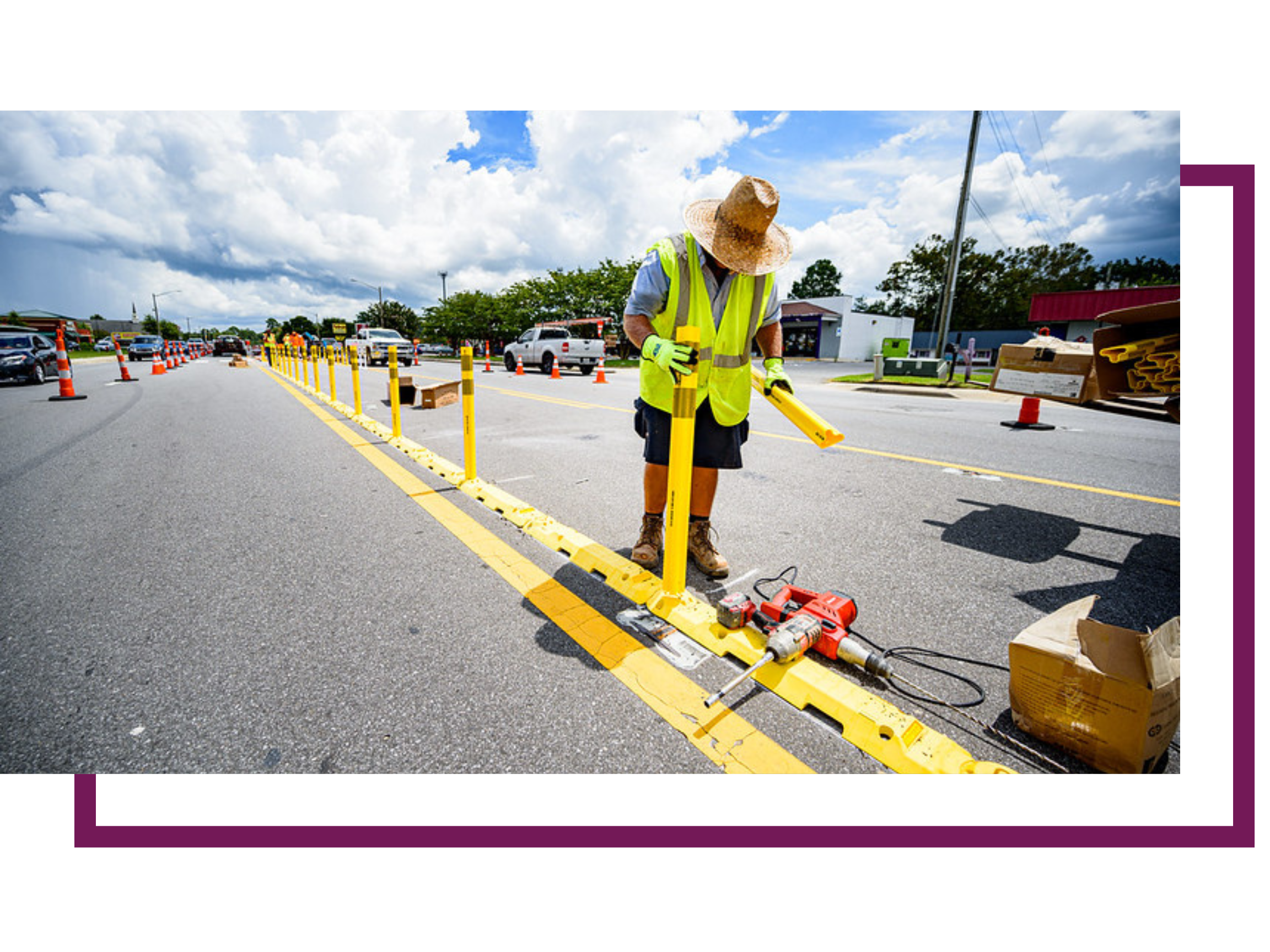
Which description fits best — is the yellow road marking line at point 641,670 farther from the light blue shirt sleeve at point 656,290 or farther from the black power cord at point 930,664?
the light blue shirt sleeve at point 656,290

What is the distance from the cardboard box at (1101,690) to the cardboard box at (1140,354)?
1679 mm

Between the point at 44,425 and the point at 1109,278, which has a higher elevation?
the point at 1109,278

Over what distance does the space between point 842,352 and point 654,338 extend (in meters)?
41.9

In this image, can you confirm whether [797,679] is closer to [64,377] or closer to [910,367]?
[64,377]

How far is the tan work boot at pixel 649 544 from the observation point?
9.16 ft

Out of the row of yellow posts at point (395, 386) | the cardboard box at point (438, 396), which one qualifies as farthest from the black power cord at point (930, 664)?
the cardboard box at point (438, 396)

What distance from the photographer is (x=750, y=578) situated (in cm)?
270

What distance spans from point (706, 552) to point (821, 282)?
305 feet

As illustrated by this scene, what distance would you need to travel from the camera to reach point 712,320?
2381 mm

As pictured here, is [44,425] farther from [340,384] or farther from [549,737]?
[549,737]

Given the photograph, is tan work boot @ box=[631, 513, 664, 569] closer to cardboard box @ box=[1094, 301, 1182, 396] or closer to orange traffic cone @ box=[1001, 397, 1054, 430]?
cardboard box @ box=[1094, 301, 1182, 396]

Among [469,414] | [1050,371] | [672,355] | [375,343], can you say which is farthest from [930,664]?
[375,343]
